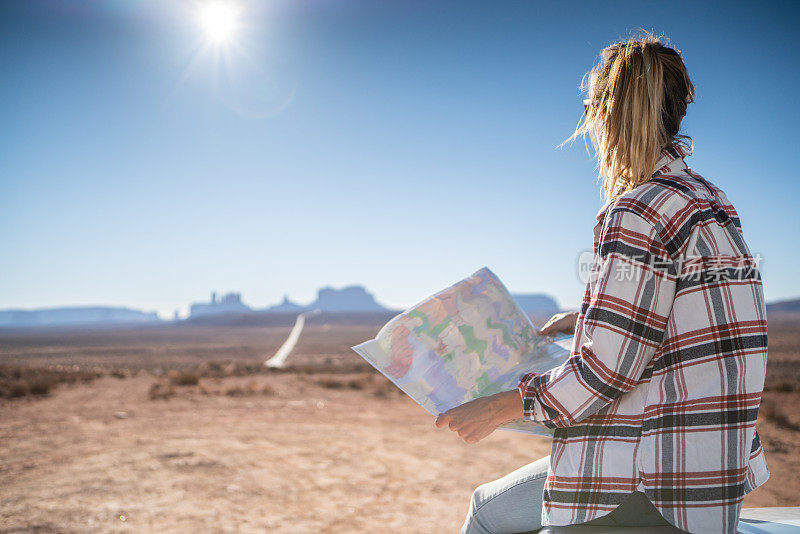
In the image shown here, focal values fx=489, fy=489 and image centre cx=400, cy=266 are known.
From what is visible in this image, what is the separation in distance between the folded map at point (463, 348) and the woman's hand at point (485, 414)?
135 mm

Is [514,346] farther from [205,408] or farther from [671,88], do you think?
[205,408]

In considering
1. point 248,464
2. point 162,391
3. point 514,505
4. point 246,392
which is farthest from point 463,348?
point 162,391

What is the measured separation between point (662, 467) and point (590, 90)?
3.14 feet

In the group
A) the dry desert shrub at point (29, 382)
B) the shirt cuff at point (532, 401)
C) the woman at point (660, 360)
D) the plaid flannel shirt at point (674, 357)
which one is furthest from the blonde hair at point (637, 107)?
the dry desert shrub at point (29, 382)

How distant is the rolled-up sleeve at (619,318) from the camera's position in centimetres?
105

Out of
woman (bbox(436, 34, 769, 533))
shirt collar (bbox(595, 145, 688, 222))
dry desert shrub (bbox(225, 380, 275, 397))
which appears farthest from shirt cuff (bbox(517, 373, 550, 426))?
dry desert shrub (bbox(225, 380, 275, 397))

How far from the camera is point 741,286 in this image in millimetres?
1053

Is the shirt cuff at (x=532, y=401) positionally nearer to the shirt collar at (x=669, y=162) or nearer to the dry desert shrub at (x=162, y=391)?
the shirt collar at (x=669, y=162)

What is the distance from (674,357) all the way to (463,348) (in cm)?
64

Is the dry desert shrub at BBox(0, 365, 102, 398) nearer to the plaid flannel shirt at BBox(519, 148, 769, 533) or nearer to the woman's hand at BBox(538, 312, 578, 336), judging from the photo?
the woman's hand at BBox(538, 312, 578, 336)

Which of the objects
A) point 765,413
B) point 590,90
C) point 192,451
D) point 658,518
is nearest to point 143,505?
point 192,451

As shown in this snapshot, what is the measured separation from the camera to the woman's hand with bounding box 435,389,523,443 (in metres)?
1.22

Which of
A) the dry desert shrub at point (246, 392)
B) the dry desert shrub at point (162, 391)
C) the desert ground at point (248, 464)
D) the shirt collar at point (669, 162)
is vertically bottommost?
the dry desert shrub at point (246, 392)

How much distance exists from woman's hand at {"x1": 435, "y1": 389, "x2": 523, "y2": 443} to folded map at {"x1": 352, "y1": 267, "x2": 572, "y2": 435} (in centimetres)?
14
